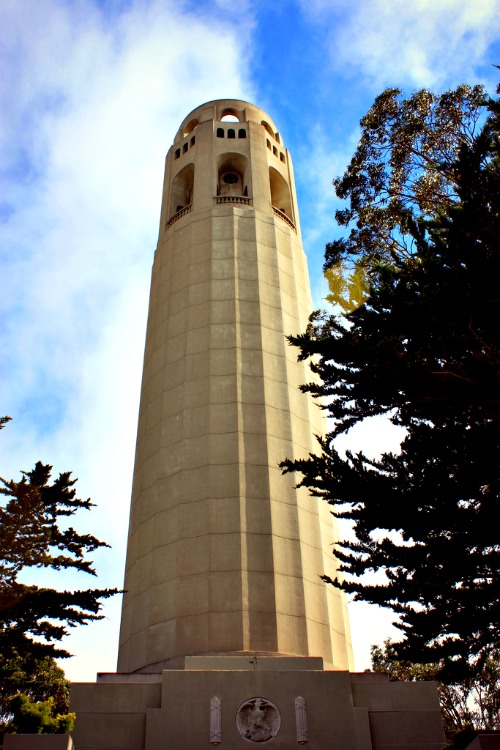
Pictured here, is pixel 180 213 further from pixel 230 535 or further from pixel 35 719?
pixel 35 719

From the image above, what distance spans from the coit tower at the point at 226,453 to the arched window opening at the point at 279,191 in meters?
1.55

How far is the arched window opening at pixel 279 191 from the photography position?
103ft

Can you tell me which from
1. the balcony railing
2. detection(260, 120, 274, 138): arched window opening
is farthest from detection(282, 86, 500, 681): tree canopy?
detection(260, 120, 274, 138): arched window opening

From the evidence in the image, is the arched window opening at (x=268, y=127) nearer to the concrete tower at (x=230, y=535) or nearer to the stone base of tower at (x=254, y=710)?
the concrete tower at (x=230, y=535)

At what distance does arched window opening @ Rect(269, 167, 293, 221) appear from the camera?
31359 millimetres

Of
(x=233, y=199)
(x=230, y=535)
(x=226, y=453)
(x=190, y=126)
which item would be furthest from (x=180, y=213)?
(x=230, y=535)

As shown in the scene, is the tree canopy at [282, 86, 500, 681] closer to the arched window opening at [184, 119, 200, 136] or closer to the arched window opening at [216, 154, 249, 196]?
the arched window opening at [216, 154, 249, 196]

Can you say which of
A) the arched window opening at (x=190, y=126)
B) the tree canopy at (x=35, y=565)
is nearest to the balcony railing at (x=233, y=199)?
the arched window opening at (x=190, y=126)

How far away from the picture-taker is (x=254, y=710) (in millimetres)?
14688

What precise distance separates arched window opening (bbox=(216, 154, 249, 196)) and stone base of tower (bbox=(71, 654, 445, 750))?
70.1ft

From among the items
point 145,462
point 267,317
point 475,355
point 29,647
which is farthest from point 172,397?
point 475,355

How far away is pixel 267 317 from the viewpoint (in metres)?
24.1

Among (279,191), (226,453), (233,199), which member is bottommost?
(226,453)

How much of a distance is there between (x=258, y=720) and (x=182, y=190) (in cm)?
2418
